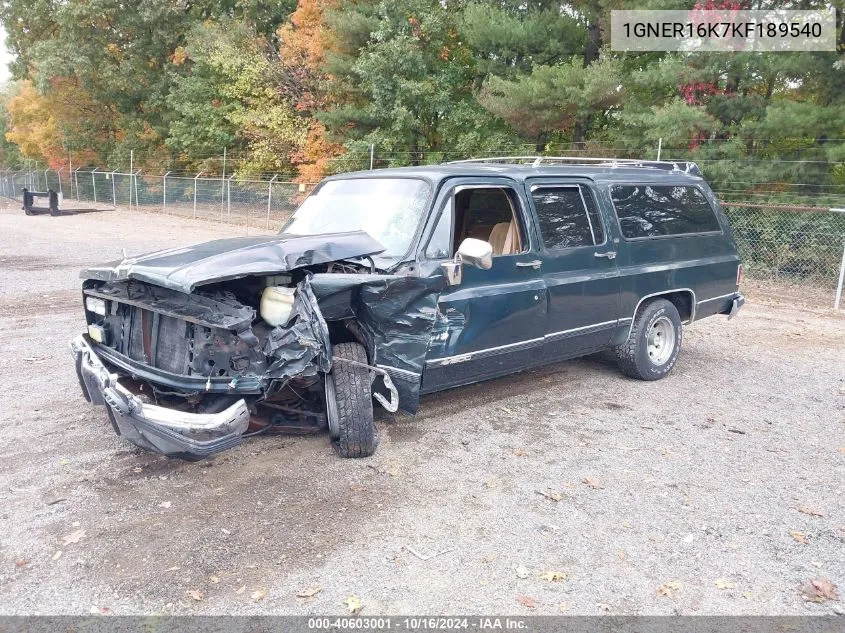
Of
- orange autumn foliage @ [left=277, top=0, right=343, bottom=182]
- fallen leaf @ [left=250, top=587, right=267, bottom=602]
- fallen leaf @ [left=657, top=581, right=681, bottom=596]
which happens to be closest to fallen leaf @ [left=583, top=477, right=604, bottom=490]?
fallen leaf @ [left=657, top=581, right=681, bottom=596]

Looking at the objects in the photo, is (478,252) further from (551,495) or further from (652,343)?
(652,343)

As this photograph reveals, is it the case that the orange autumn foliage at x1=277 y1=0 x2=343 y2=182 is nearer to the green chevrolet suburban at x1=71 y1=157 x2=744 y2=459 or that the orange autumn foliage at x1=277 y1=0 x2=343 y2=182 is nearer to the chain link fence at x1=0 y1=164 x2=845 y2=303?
the chain link fence at x1=0 y1=164 x2=845 y2=303

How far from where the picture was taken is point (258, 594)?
3.12m

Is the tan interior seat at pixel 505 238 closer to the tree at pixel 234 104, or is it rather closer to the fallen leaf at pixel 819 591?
the fallen leaf at pixel 819 591

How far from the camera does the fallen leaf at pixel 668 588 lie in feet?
10.5

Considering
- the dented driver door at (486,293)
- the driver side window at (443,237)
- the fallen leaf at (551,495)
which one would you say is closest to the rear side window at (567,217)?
the dented driver door at (486,293)

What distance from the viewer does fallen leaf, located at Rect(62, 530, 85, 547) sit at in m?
3.51

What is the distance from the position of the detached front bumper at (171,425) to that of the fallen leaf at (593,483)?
7.25ft

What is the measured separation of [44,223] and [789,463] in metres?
23.6

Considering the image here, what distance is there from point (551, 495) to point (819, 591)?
1.47 metres

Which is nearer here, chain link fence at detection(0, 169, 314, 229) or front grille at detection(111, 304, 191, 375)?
front grille at detection(111, 304, 191, 375)

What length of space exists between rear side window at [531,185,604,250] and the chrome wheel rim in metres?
1.33

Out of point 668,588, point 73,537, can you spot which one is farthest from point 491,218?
point 73,537

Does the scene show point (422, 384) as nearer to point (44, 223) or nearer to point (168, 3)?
point (44, 223)
